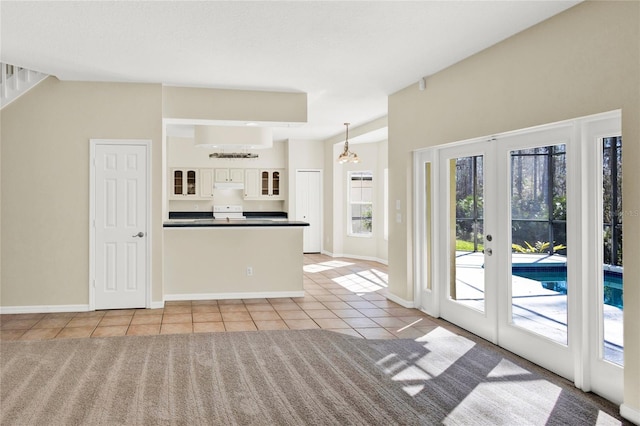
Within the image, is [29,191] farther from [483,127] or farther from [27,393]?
[483,127]

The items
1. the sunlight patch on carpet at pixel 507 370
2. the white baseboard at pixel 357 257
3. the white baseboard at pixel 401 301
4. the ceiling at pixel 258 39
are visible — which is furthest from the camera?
the white baseboard at pixel 357 257

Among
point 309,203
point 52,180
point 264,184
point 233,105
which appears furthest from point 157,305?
point 309,203

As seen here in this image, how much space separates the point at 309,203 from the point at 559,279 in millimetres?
8034

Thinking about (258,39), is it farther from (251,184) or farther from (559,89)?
(251,184)

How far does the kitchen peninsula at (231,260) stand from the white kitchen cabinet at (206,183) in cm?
423

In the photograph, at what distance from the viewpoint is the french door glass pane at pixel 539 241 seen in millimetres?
3904

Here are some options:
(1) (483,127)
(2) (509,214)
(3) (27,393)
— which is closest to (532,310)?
(2) (509,214)

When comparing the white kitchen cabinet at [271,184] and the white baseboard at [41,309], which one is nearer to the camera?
the white baseboard at [41,309]

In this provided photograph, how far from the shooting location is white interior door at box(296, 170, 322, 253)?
11.6 m

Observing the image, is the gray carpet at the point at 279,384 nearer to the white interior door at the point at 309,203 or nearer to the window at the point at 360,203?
the window at the point at 360,203

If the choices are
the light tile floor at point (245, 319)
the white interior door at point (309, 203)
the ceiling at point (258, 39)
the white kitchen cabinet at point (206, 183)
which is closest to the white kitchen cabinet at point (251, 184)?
the white kitchen cabinet at point (206, 183)

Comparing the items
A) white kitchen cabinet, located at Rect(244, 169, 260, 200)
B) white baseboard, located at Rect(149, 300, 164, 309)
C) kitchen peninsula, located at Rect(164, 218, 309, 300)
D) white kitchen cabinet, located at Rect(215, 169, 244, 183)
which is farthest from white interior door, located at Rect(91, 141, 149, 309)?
white kitchen cabinet, located at Rect(244, 169, 260, 200)

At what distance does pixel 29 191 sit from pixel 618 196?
575cm

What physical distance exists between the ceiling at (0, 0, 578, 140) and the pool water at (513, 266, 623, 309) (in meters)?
1.83
